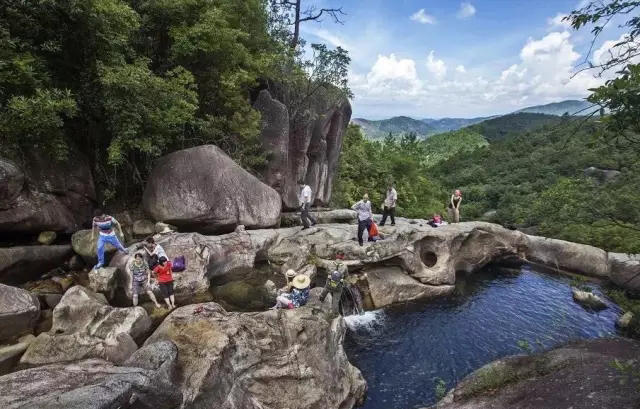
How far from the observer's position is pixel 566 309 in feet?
62.5

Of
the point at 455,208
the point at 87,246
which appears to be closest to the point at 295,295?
the point at 87,246

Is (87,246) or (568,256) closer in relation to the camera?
(87,246)

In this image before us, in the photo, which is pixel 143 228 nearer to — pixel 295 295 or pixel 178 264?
pixel 178 264

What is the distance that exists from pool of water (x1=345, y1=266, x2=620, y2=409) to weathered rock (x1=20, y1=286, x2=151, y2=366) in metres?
7.63

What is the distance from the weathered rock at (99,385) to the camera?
20.3ft

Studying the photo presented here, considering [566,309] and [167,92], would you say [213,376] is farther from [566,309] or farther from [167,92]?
[566,309]

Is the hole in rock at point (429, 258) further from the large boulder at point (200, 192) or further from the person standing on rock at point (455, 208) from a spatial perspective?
the large boulder at point (200, 192)

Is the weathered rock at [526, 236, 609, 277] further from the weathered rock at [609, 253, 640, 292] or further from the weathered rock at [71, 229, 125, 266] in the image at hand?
the weathered rock at [71, 229, 125, 266]

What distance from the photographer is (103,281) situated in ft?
42.2

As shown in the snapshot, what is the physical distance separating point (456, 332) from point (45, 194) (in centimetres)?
1851

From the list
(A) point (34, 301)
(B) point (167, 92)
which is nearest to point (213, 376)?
(A) point (34, 301)

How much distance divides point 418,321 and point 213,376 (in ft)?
35.8

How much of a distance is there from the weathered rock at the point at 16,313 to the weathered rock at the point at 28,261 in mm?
2456

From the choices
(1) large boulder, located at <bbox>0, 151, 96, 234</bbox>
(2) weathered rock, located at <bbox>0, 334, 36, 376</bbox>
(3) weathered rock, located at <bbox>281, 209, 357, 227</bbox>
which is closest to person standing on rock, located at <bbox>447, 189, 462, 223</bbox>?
(3) weathered rock, located at <bbox>281, 209, 357, 227</bbox>
